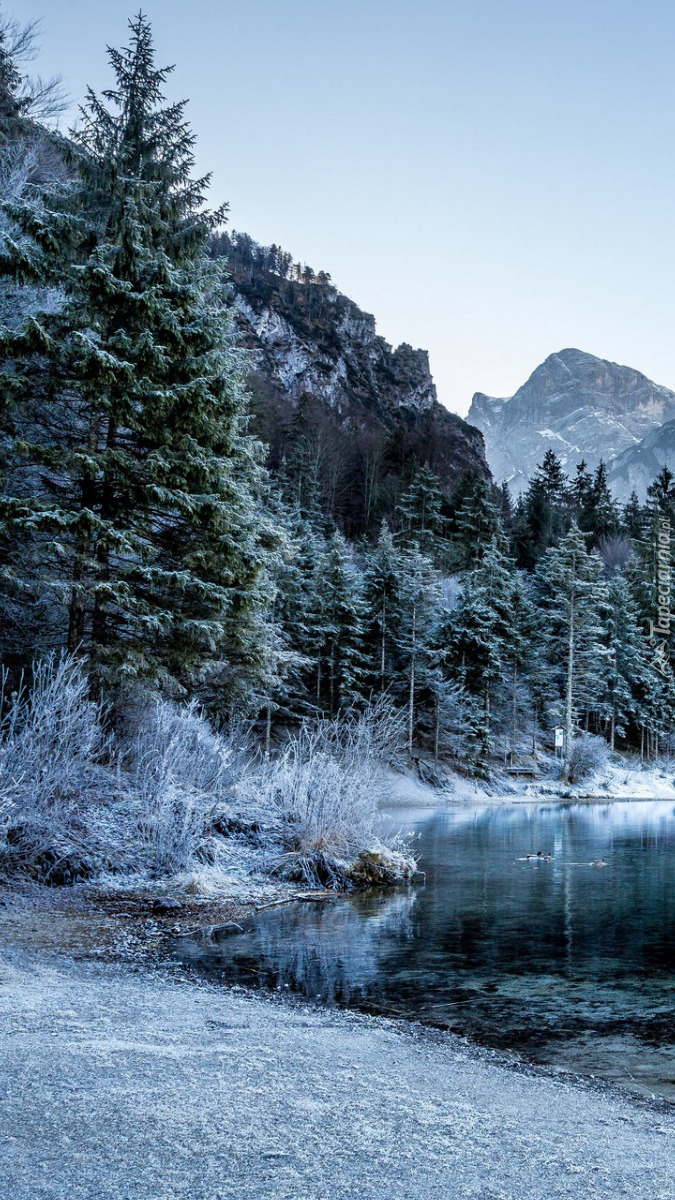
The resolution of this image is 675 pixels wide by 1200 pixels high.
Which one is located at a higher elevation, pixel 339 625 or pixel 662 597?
pixel 662 597

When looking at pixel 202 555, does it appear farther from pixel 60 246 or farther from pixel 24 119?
pixel 24 119

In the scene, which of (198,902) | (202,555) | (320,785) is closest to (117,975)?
(198,902)

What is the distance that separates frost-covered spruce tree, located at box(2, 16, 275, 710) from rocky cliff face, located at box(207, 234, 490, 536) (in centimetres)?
5615

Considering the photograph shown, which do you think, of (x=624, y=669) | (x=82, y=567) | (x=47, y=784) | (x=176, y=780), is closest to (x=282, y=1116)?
(x=47, y=784)

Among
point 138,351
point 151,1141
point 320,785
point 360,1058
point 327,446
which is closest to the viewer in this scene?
point 151,1141

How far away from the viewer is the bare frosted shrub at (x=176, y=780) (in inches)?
488

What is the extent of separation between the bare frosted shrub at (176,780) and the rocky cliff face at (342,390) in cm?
5951

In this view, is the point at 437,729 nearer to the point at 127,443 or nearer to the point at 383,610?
the point at 383,610

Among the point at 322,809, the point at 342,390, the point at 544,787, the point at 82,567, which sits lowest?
the point at 544,787

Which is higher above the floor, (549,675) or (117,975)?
(549,675)

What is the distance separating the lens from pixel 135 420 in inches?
633

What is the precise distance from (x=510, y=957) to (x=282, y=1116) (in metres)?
5.86

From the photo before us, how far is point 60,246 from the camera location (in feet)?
54.0

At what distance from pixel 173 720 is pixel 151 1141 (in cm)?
1112
